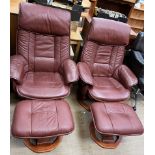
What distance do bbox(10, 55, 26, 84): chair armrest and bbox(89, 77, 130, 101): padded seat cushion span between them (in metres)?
0.74

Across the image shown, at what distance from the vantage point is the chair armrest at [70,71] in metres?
1.96

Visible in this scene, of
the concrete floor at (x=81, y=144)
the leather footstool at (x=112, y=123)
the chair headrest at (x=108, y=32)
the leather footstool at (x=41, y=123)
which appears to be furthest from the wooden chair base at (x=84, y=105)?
the chair headrest at (x=108, y=32)

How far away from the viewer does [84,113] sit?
229 cm

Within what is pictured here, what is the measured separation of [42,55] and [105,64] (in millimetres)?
794

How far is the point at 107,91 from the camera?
2119 millimetres

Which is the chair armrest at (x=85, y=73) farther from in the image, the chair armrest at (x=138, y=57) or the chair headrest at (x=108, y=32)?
the chair armrest at (x=138, y=57)

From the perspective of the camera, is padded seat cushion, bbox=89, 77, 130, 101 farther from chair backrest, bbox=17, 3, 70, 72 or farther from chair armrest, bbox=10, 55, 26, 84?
chair armrest, bbox=10, 55, 26, 84

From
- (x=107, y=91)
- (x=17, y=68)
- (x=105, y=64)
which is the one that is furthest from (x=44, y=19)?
(x=107, y=91)

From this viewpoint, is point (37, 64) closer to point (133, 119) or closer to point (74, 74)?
point (74, 74)

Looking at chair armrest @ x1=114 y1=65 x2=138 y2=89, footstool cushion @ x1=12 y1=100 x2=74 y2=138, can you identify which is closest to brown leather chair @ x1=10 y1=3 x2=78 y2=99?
footstool cushion @ x1=12 y1=100 x2=74 y2=138

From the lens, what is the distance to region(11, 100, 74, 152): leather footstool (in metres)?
1.54

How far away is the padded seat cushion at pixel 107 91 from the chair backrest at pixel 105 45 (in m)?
0.17
